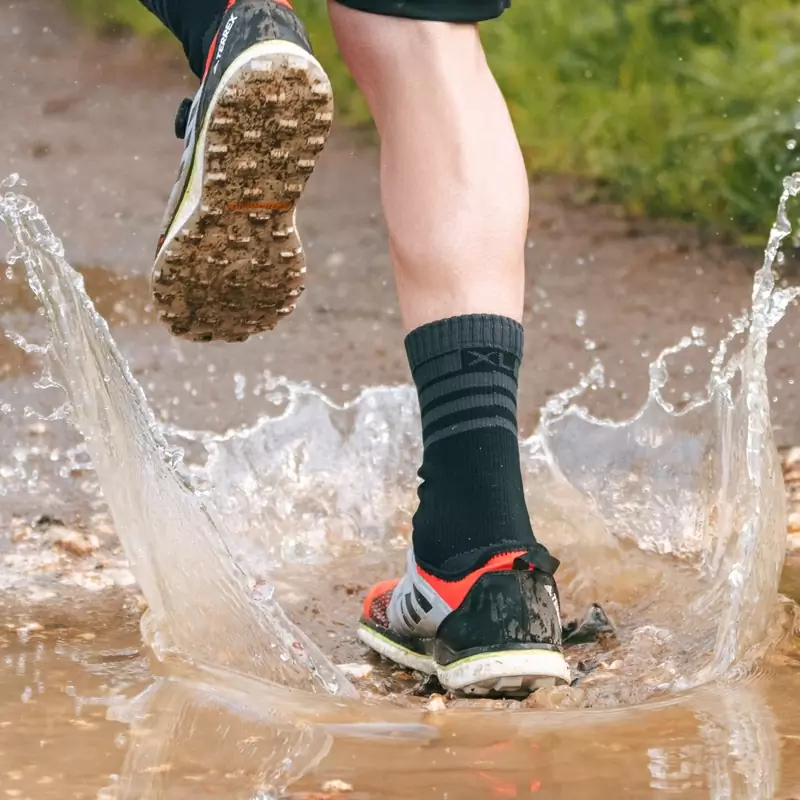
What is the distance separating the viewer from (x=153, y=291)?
67.1 inches

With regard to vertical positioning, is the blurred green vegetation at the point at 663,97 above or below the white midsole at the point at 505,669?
above

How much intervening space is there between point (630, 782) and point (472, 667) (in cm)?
31

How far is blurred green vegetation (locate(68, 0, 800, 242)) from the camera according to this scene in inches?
167

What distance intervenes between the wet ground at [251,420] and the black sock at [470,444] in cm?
17

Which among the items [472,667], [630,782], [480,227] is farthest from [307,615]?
[630,782]

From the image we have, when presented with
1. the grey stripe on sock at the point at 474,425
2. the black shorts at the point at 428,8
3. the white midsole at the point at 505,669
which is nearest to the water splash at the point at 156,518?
the white midsole at the point at 505,669

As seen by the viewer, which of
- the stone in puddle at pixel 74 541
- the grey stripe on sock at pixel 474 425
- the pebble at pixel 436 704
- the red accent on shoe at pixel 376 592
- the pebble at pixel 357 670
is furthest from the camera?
the stone in puddle at pixel 74 541

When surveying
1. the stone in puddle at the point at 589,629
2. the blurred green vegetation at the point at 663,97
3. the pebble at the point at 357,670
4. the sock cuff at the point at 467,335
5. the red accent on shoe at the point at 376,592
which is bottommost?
the pebble at the point at 357,670

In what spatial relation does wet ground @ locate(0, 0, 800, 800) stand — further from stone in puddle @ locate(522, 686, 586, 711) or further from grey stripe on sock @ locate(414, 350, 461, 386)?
grey stripe on sock @ locate(414, 350, 461, 386)

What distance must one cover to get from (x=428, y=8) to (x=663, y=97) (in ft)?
10.2

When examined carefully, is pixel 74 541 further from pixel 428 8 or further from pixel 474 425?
pixel 428 8

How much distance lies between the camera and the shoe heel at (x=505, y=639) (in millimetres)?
1535

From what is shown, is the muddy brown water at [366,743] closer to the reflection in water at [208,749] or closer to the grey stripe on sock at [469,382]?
the reflection in water at [208,749]

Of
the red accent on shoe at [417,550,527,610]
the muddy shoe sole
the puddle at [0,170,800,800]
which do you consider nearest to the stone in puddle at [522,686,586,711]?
the puddle at [0,170,800,800]
